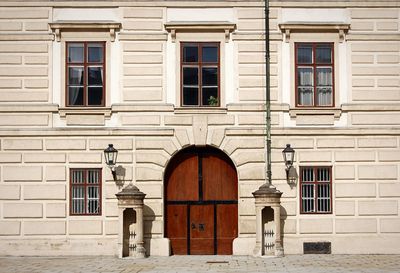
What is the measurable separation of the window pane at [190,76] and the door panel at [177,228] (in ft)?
11.8

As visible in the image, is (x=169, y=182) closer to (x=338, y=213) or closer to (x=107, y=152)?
(x=107, y=152)

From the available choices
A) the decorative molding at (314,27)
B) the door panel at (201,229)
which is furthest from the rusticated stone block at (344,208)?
the decorative molding at (314,27)

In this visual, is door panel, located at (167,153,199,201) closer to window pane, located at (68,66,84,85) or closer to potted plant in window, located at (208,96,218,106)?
potted plant in window, located at (208,96,218,106)

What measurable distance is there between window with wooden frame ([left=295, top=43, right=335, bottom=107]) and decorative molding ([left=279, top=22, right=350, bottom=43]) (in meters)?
0.43

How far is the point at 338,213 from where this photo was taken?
2052 centimetres

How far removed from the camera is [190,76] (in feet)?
68.8

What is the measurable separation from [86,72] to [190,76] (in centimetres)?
300

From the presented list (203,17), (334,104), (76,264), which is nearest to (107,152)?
(76,264)

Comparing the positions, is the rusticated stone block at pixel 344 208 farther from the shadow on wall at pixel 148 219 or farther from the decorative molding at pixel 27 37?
the decorative molding at pixel 27 37

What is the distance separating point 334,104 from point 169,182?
5272 millimetres

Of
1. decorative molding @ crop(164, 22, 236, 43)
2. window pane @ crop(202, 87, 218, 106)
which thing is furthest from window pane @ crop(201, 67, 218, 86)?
decorative molding @ crop(164, 22, 236, 43)

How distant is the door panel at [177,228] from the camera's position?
818 inches

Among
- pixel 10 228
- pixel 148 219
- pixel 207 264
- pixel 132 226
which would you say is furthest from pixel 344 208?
pixel 10 228

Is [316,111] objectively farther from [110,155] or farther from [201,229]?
[110,155]
